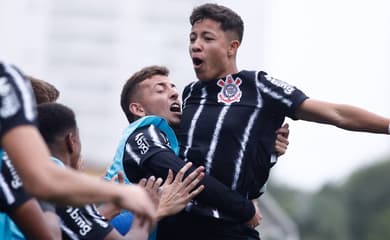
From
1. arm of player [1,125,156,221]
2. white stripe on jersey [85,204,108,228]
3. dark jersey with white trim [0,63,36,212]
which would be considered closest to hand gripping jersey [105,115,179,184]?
white stripe on jersey [85,204,108,228]

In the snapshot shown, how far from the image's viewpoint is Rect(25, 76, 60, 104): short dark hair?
975 cm

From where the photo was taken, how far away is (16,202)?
7617 mm

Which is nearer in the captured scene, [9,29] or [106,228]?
[106,228]

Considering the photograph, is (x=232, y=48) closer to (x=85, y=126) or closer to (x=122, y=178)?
(x=122, y=178)

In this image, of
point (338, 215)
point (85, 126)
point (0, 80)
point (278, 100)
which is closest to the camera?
point (0, 80)

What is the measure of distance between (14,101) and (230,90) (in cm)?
308

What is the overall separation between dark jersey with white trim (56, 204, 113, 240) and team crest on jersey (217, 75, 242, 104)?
4.99 feet

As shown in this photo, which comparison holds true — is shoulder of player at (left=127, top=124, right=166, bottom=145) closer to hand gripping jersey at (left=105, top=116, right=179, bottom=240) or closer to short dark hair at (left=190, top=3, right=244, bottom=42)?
hand gripping jersey at (left=105, top=116, right=179, bottom=240)

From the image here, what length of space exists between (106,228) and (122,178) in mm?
439

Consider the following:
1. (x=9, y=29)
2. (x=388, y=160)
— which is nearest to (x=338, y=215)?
(x=388, y=160)

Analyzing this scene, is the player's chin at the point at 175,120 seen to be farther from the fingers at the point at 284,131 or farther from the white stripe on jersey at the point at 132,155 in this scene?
the fingers at the point at 284,131

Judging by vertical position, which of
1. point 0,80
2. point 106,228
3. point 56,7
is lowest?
point 56,7

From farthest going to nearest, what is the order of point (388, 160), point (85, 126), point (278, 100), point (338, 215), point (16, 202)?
point (85, 126)
point (388, 160)
point (338, 215)
point (278, 100)
point (16, 202)

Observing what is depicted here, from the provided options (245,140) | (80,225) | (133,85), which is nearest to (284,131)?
(245,140)
